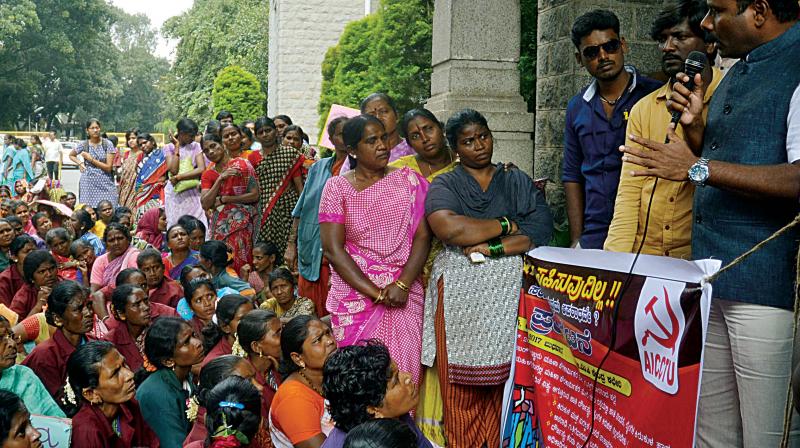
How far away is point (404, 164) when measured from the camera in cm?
553

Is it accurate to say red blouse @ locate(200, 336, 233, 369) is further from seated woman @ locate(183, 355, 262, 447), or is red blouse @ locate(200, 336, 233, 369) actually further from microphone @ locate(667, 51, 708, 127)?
microphone @ locate(667, 51, 708, 127)

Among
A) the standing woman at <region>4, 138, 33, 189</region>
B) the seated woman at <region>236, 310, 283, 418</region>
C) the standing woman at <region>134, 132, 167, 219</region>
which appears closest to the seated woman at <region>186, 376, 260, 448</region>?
the seated woman at <region>236, 310, 283, 418</region>

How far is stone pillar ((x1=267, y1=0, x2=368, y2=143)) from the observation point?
23.6 meters

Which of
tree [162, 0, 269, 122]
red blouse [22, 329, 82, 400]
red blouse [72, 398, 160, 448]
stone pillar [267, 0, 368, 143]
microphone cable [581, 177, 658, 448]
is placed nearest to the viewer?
microphone cable [581, 177, 658, 448]

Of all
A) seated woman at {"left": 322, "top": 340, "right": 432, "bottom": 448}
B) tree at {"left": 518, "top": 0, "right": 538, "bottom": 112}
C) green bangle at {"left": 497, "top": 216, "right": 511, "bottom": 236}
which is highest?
tree at {"left": 518, "top": 0, "right": 538, "bottom": 112}

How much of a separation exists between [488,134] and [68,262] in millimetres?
4949

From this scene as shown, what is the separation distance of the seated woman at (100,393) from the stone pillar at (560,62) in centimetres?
313

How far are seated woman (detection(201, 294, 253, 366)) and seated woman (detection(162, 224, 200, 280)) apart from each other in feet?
6.33

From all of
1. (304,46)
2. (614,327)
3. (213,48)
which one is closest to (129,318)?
(614,327)

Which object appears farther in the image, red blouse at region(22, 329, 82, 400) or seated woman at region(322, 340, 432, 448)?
red blouse at region(22, 329, 82, 400)

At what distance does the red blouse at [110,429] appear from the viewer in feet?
14.1

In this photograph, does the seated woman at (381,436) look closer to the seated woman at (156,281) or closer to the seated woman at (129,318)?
the seated woman at (129,318)

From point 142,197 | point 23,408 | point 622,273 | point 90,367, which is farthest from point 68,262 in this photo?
point 622,273

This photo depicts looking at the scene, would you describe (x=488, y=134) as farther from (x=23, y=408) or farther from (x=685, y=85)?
(x=23, y=408)
